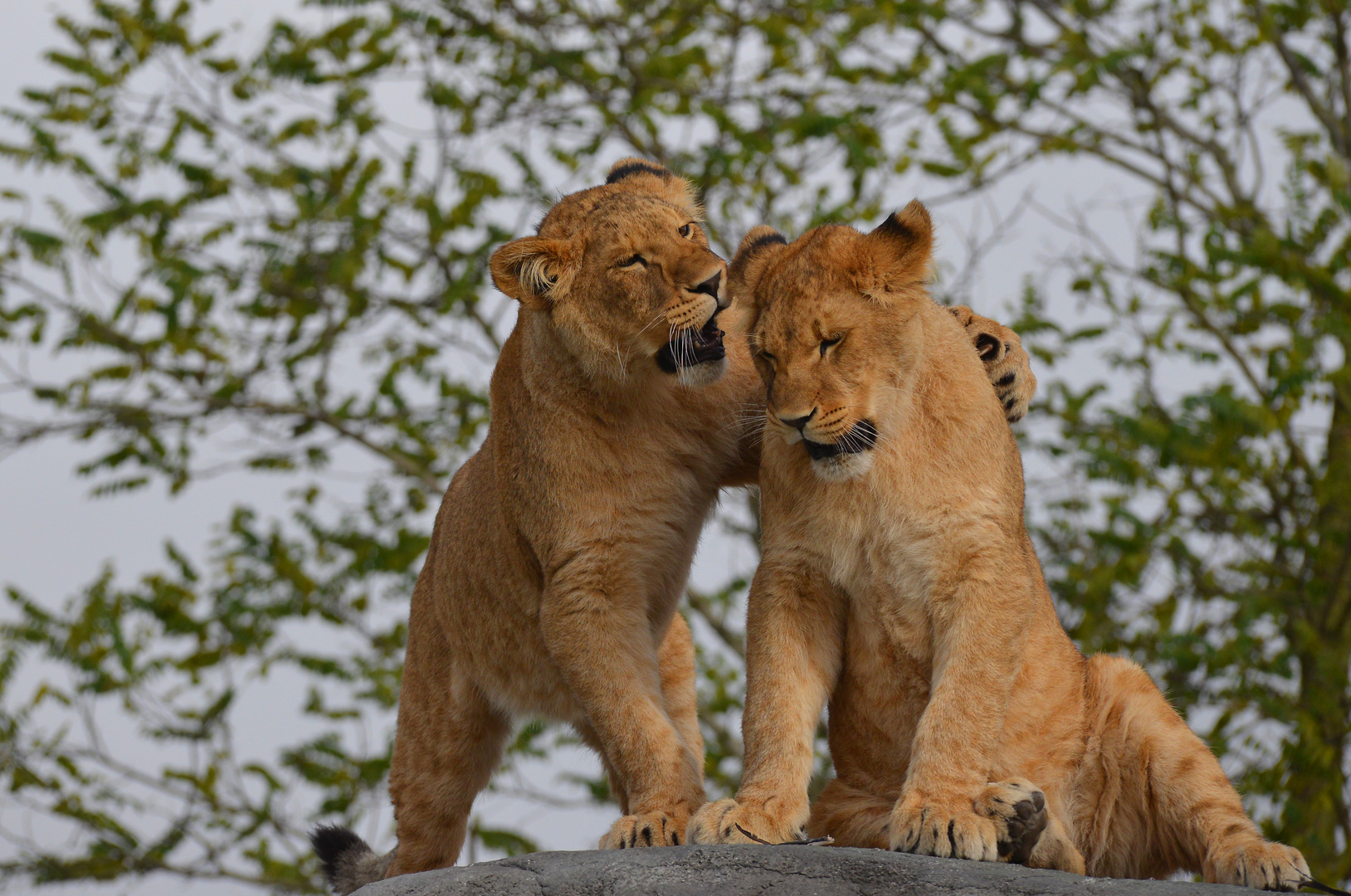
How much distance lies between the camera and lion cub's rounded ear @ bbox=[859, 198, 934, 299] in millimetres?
3734

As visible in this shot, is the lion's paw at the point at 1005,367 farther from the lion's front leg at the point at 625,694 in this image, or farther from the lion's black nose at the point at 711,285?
the lion's front leg at the point at 625,694

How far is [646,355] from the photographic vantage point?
427 centimetres

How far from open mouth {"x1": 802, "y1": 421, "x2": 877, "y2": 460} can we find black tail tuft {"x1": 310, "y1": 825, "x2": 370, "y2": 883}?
3020mm

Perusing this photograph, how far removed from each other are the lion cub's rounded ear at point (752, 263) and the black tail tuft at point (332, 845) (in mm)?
2923

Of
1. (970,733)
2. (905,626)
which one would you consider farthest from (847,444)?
(970,733)

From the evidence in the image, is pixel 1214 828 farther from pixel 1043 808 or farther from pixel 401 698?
pixel 401 698

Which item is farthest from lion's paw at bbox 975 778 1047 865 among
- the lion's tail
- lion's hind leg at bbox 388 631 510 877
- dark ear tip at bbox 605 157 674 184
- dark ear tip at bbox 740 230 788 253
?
the lion's tail

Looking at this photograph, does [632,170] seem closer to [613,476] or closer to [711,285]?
[711,285]

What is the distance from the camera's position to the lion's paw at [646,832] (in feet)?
12.2

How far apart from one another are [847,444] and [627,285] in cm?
110

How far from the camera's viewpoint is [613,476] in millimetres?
4309

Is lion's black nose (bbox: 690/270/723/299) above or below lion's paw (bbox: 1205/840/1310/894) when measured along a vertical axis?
above

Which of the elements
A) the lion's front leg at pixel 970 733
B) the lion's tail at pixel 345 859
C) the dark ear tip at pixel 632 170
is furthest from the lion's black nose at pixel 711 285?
the lion's tail at pixel 345 859

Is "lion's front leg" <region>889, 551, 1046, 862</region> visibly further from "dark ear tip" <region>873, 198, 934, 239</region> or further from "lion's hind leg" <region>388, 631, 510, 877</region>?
→ "lion's hind leg" <region>388, 631, 510, 877</region>
